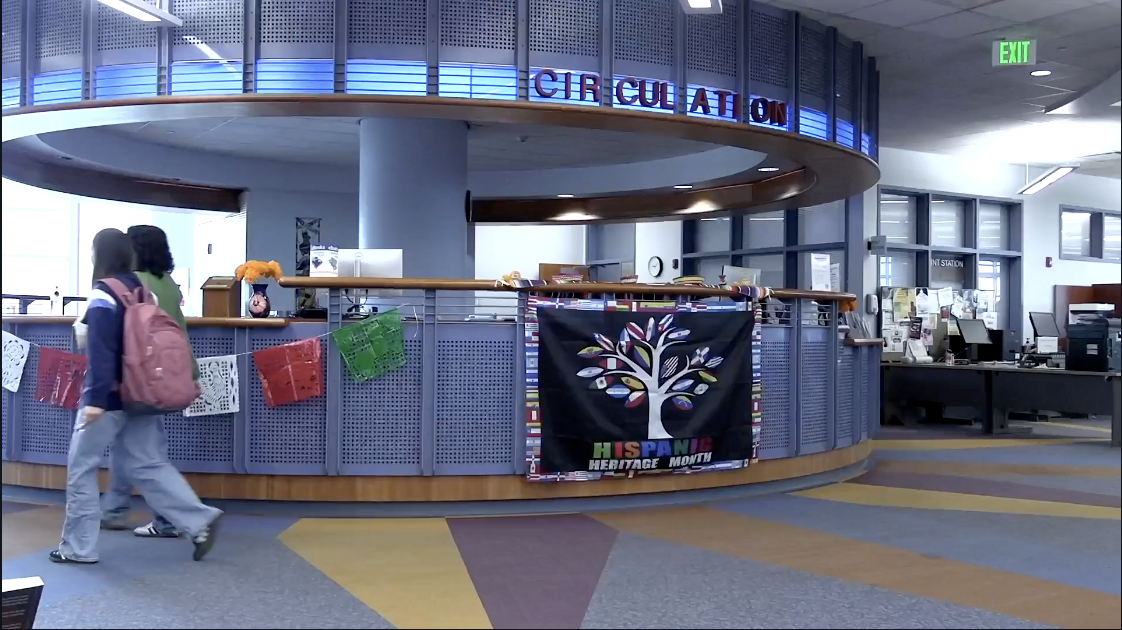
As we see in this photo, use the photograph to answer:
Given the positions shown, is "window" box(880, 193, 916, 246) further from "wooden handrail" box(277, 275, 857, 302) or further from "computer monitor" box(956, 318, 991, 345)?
"wooden handrail" box(277, 275, 857, 302)

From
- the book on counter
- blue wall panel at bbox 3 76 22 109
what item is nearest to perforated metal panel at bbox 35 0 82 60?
blue wall panel at bbox 3 76 22 109

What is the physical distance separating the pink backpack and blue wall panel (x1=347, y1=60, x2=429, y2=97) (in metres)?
2.23

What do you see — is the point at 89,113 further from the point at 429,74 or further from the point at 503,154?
the point at 503,154

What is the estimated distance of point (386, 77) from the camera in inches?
251

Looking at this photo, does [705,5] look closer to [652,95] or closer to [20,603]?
[652,95]

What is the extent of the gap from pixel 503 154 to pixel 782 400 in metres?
5.49

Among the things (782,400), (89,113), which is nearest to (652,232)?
(782,400)

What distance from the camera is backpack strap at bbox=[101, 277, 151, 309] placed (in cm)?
463

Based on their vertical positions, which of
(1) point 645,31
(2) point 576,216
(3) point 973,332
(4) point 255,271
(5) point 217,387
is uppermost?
(1) point 645,31

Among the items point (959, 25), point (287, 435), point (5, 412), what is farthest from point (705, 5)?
point (5, 412)

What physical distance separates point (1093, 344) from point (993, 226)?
17.6ft

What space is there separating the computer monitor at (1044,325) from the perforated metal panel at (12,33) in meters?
11.5

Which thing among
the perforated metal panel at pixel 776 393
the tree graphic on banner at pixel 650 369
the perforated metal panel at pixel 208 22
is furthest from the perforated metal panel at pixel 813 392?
the perforated metal panel at pixel 208 22

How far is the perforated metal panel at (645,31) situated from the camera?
6840 mm
